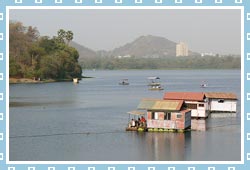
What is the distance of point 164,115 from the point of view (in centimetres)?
2839

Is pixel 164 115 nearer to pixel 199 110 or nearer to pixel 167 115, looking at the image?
pixel 167 115

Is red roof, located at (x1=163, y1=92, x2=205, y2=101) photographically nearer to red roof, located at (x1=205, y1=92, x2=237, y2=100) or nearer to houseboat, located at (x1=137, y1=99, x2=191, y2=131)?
houseboat, located at (x1=137, y1=99, x2=191, y2=131)

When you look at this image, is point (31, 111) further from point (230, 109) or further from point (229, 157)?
point (229, 157)

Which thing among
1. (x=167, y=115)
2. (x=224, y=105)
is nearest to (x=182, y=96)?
(x=167, y=115)

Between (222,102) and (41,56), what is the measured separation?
64302mm

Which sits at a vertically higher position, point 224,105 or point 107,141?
point 224,105

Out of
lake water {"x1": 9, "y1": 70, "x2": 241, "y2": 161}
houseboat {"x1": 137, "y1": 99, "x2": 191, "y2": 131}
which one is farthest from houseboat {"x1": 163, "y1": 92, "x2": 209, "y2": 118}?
houseboat {"x1": 137, "y1": 99, "x2": 191, "y2": 131}

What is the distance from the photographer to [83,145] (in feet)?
84.8

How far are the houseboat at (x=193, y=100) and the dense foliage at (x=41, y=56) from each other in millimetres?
61604

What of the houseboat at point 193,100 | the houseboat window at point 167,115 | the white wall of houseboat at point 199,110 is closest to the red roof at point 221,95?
the houseboat at point 193,100

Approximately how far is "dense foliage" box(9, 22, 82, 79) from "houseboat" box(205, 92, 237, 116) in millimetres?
58123

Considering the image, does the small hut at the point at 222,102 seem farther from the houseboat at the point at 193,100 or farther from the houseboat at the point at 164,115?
the houseboat at the point at 164,115
